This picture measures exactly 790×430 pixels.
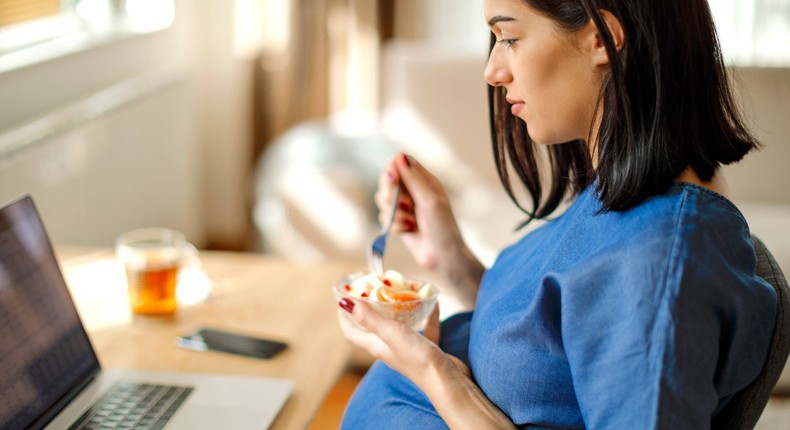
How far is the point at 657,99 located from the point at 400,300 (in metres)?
0.43

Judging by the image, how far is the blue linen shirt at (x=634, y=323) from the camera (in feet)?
2.97

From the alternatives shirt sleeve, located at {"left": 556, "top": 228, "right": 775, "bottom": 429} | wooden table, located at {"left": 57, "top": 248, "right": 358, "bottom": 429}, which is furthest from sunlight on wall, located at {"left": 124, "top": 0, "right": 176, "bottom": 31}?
shirt sleeve, located at {"left": 556, "top": 228, "right": 775, "bottom": 429}

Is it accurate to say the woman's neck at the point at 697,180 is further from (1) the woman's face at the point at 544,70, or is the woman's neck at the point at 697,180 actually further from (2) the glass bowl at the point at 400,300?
(2) the glass bowl at the point at 400,300

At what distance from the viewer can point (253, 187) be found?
405 centimetres

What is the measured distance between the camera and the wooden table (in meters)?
1.33

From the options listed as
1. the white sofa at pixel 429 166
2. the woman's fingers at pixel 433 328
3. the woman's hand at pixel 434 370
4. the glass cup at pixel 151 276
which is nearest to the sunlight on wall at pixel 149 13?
the white sofa at pixel 429 166

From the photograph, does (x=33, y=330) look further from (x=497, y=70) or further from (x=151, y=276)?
(x=497, y=70)

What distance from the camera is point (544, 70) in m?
1.11

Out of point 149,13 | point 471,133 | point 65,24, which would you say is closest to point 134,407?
point 65,24

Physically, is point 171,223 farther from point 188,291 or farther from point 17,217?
point 17,217

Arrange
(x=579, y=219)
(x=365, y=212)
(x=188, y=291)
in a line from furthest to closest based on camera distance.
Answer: (x=365, y=212) → (x=188, y=291) → (x=579, y=219)

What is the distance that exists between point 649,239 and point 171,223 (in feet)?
9.24

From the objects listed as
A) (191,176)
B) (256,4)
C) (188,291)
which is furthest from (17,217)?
(256,4)

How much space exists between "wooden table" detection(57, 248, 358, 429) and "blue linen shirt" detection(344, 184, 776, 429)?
0.23 m
